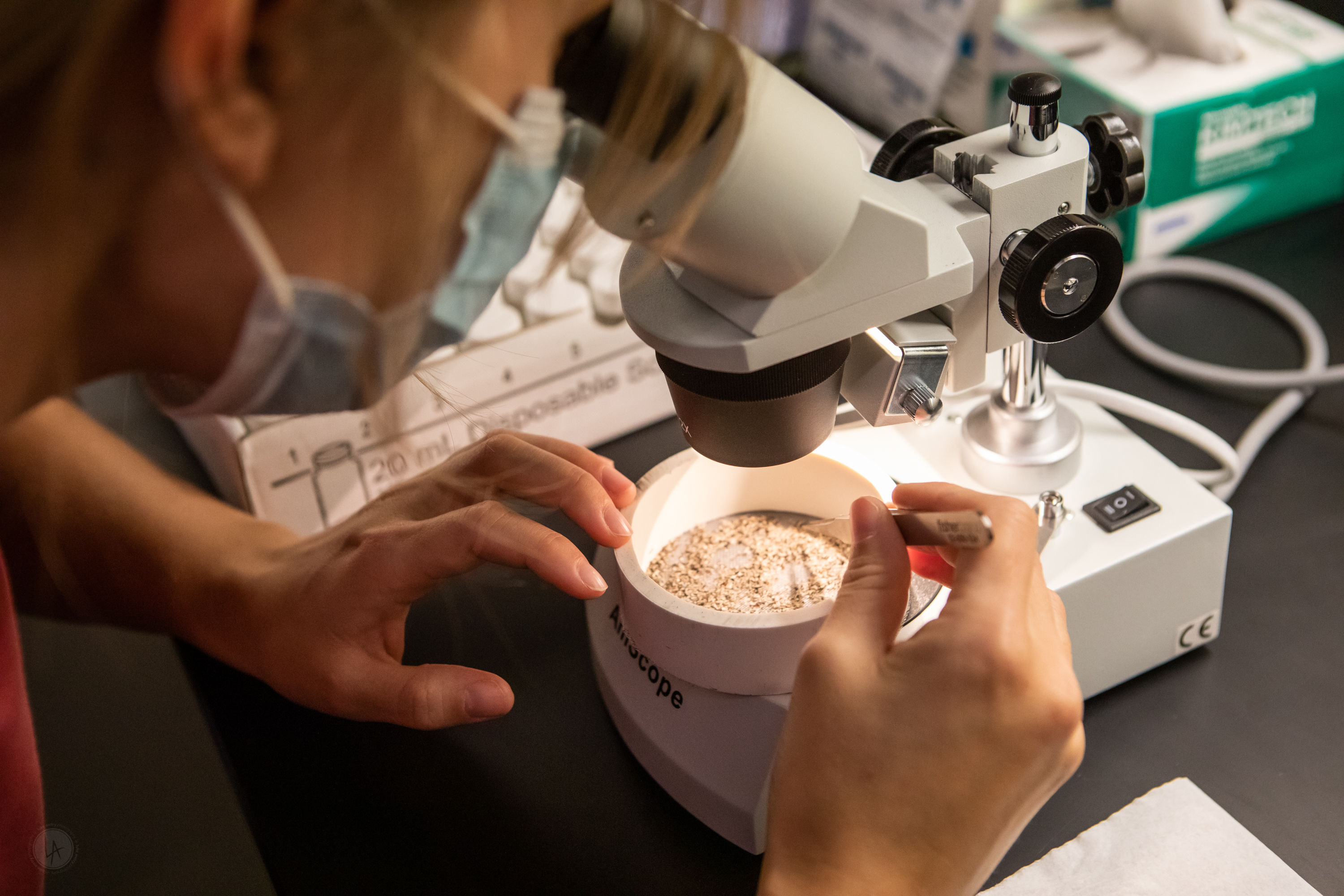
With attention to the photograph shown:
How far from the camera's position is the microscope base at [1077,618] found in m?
0.65

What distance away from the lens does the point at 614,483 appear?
74 centimetres

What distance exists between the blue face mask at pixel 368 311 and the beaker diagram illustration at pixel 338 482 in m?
0.37

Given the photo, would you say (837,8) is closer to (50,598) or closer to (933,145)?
(933,145)

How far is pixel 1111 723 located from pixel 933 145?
423mm

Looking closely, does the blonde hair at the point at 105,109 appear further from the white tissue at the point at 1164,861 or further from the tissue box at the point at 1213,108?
Result: the tissue box at the point at 1213,108

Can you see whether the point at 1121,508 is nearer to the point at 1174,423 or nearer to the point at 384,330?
the point at 1174,423

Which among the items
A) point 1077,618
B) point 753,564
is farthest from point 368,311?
point 1077,618

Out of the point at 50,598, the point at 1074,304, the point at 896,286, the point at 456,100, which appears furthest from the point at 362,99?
the point at 50,598

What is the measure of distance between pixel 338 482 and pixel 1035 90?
2.16ft

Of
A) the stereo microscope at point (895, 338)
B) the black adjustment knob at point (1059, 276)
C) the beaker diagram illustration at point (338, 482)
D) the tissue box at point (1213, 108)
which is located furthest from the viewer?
the tissue box at point (1213, 108)

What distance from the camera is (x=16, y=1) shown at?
13.5 inches
